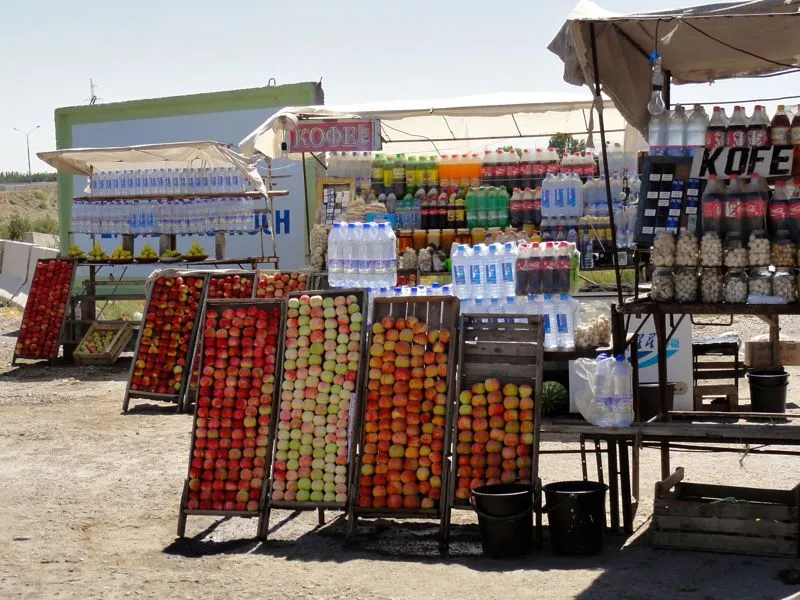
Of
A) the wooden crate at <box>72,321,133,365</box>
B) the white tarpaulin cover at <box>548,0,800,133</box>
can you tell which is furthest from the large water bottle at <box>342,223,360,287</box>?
the wooden crate at <box>72,321,133,365</box>

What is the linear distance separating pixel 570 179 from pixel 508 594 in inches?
349

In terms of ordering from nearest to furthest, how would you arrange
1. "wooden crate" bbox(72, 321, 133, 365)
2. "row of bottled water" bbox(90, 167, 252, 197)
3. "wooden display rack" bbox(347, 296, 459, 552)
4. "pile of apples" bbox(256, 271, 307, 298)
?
"wooden display rack" bbox(347, 296, 459, 552) → "pile of apples" bbox(256, 271, 307, 298) → "wooden crate" bbox(72, 321, 133, 365) → "row of bottled water" bbox(90, 167, 252, 197)

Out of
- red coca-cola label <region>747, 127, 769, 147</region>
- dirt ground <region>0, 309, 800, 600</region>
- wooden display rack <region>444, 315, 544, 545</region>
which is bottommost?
dirt ground <region>0, 309, 800, 600</region>

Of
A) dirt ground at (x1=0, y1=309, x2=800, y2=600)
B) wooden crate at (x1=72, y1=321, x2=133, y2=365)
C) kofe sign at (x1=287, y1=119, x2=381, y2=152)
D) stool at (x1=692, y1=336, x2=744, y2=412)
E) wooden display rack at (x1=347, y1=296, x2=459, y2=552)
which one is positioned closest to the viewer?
dirt ground at (x1=0, y1=309, x2=800, y2=600)

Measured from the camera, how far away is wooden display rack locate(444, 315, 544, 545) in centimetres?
741

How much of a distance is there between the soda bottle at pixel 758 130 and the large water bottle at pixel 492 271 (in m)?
2.54

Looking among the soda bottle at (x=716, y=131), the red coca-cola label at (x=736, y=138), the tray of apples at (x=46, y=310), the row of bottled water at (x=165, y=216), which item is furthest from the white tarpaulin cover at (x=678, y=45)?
the tray of apples at (x=46, y=310)

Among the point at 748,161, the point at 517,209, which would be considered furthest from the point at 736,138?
the point at 517,209

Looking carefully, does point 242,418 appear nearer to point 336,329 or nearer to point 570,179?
point 336,329

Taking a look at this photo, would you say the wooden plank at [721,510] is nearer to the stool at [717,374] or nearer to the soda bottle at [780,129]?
the soda bottle at [780,129]

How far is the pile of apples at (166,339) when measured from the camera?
44.5 feet

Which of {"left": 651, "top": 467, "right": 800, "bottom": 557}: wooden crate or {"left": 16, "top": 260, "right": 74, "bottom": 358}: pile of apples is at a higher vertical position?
{"left": 16, "top": 260, "right": 74, "bottom": 358}: pile of apples

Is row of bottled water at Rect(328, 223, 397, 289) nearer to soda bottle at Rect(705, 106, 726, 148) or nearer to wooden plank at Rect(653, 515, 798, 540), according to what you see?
soda bottle at Rect(705, 106, 726, 148)

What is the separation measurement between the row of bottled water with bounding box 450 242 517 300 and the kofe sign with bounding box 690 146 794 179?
7.44 ft
